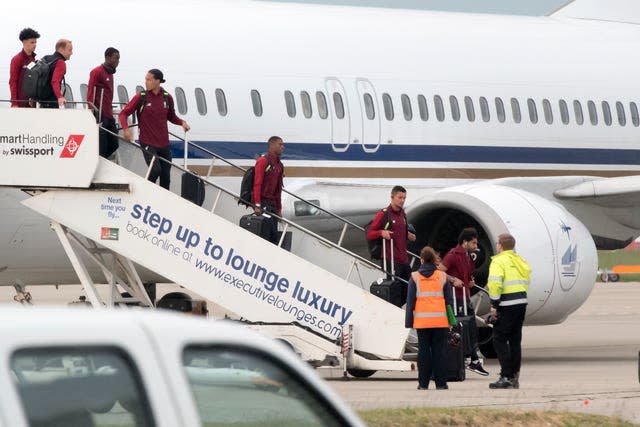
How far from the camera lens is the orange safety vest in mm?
15578

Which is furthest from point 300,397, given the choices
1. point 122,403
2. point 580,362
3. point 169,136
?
point 580,362

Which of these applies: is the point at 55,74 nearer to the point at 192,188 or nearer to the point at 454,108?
the point at 192,188

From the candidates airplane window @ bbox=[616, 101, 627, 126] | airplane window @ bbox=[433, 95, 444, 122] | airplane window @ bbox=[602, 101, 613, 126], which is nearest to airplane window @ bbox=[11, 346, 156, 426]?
airplane window @ bbox=[433, 95, 444, 122]

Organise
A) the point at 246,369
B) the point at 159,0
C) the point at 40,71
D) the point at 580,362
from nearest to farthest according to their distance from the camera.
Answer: the point at 246,369, the point at 40,71, the point at 159,0, the point at 580,362

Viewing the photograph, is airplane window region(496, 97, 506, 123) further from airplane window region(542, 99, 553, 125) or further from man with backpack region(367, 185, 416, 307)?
man with backpack region(367, 185, 416, 307)

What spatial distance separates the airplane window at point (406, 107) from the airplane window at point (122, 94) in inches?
170

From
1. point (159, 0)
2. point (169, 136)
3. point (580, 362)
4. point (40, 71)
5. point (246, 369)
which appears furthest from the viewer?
point (580, 362)

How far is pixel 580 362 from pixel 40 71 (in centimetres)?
854

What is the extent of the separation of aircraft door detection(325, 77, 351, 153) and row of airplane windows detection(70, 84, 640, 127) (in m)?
0.01

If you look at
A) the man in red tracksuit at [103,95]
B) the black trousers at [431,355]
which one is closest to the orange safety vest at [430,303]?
the black trousers at [431,355]

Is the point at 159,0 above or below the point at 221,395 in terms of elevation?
above

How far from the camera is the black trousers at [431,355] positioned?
610 inches

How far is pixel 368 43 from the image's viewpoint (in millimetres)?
20859

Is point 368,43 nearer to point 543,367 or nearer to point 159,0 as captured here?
point 159,0
